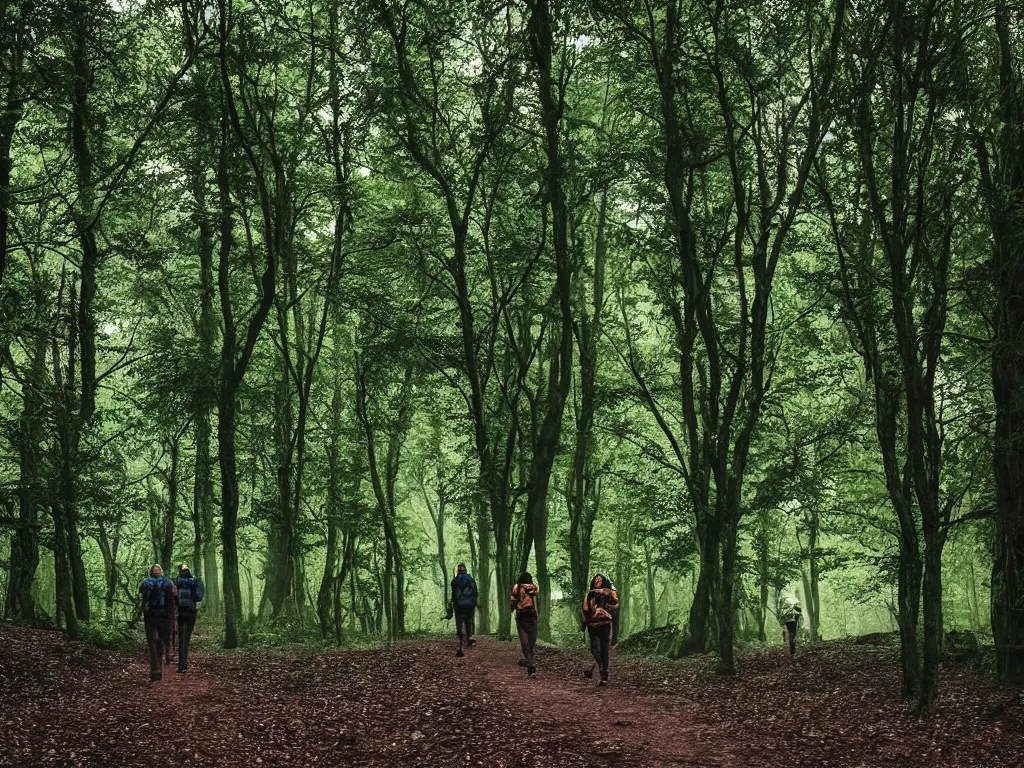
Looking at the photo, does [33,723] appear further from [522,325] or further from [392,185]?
[392,185]

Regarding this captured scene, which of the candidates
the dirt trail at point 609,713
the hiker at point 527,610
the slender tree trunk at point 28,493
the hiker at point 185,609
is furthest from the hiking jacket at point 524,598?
the slender tree trunk at point 28,493

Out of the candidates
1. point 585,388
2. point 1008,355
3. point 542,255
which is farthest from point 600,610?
point 542,255

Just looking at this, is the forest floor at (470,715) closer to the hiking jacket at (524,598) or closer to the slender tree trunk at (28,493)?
the hiking jacket at (524,598)

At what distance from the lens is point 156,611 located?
53.5ft

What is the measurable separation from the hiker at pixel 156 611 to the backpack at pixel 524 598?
21.8 feet

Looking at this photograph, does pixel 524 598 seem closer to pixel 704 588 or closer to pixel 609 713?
pixel 609 713

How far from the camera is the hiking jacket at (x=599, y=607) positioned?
16203 millimetres

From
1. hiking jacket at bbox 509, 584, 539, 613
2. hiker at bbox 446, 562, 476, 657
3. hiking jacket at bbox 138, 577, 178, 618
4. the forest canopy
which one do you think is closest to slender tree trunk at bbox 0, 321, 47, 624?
the forest canopy

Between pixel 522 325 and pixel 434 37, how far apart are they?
9651mm

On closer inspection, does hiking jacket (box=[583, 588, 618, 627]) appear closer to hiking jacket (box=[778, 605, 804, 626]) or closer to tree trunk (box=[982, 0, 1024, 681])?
tree trunk (box=[982, 0, 1024, 681])

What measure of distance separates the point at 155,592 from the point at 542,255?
537 inches

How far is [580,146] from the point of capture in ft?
83.0

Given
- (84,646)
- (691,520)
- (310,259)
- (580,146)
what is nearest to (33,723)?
(84,646)

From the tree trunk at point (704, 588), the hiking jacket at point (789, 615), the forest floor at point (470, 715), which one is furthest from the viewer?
the hiking jacket at point (789, 615)
